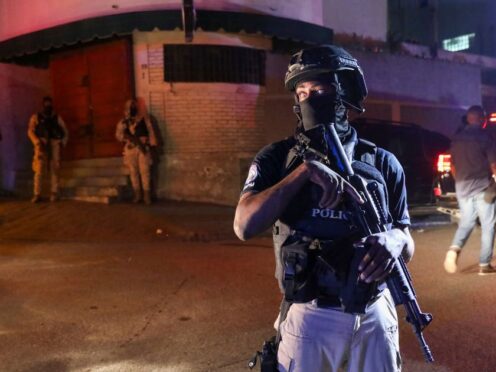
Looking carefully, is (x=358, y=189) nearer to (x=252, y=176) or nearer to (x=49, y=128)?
(x=252, y=176)

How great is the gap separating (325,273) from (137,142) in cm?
945

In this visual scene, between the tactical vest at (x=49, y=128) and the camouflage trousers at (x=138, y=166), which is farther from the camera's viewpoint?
the tactical vest at (x=49, y=128)

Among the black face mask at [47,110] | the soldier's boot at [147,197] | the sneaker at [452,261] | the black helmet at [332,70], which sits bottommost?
the sneaker at [452,261]

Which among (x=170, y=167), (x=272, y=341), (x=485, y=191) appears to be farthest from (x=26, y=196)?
(x=272, y=341)

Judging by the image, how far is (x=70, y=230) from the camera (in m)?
9.30

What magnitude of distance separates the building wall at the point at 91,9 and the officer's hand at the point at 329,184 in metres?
9.93

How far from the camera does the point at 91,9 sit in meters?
11.5

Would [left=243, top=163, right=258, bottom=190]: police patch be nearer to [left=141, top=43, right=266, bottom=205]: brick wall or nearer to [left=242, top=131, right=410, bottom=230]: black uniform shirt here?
[left=242, top=131, right=410, bottom=230]: black uniform shirt

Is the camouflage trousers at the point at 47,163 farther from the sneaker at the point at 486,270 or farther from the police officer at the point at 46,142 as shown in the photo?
the sneaker at the point at 486,270

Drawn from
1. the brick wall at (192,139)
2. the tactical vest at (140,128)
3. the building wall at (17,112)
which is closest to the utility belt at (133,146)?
the tactical vest at (140,128)

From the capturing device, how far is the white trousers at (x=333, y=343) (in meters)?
1.84

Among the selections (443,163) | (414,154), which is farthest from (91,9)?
(443,163)

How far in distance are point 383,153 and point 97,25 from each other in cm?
982

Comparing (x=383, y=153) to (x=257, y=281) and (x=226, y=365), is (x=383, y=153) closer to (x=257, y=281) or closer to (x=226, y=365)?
(x=226, y=365)
